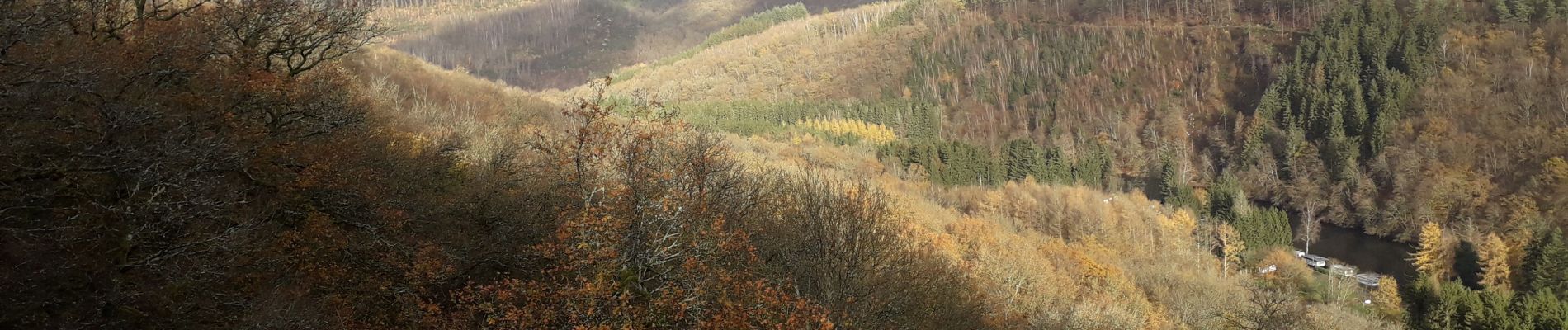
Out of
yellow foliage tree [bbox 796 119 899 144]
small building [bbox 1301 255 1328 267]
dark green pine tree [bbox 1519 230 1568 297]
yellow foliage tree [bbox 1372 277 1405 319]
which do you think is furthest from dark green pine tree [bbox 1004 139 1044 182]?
dark green pine tree [bbox 1519 230 1568 297]

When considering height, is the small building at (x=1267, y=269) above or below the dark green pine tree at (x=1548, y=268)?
below

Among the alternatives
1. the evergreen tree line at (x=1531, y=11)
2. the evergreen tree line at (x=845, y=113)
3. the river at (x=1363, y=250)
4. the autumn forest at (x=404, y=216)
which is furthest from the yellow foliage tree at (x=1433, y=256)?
the evergreen tree line at (x=1531, y=11)

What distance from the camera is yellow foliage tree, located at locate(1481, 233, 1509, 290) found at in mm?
92250

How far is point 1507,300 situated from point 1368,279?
26.7 metres

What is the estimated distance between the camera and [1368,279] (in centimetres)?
9950

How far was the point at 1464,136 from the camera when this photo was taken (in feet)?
458

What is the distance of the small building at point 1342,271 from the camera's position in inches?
3832

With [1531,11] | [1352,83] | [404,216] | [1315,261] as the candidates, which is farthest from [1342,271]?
[1531,11]

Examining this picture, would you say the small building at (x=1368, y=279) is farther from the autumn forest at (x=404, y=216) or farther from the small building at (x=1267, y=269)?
Result: the autumn forest at (x=404, y=216)

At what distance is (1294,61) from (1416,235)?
8510 cm

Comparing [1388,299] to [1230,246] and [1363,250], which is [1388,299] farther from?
[1363,250]

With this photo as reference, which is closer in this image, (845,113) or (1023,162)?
(1023,162)

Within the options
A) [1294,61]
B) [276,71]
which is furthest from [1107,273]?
[1294,61]

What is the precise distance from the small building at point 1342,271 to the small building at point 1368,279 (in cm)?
79
